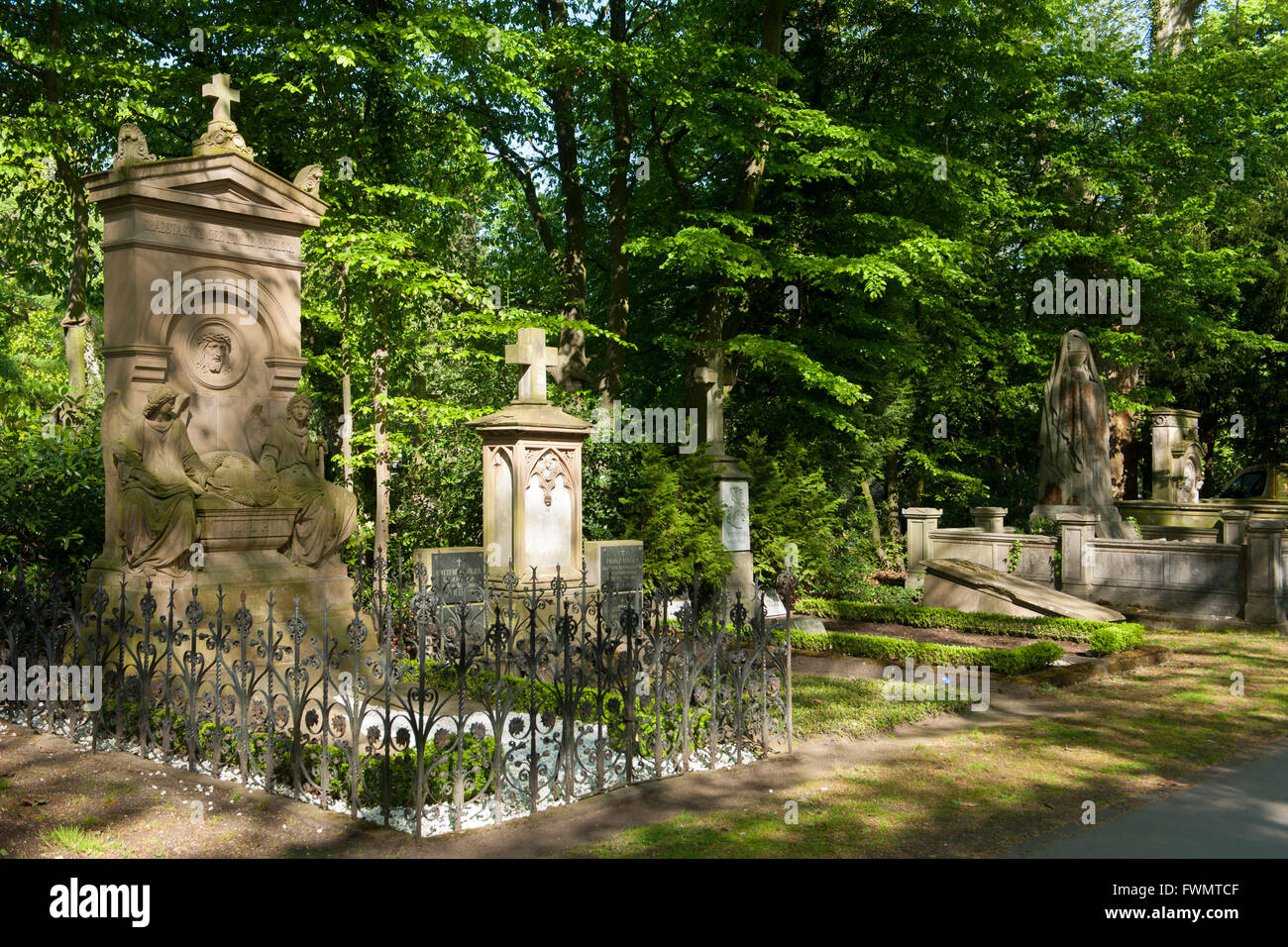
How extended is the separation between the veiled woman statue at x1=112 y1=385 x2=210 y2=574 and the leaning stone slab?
34.6 feet

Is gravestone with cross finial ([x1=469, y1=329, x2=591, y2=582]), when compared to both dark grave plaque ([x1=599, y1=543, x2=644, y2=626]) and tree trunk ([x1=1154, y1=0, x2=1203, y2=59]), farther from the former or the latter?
tree trunk ([x1=1154, y1=0, x2=1203, y2=59])

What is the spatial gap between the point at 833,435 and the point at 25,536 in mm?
14676

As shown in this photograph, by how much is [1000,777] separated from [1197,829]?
1.29 metres

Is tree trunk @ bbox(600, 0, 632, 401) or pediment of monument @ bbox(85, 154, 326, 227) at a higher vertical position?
tree trunk @ bbox(600, 0, 632, 401)

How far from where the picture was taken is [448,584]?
1063 cm

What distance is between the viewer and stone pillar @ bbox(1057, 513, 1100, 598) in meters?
16.3

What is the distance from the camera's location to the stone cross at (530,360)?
11.8 m

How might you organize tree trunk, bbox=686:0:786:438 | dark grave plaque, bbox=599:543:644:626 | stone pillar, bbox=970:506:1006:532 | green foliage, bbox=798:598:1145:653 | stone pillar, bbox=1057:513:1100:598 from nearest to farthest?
green foliage, bbox=798:598:1145:653
dark grave plaque, bbox=599:543:644:626
stone pillar, bbox=1057:513:1100:598
tree trunk, bbox=686:0:786:438
stone pillar, bbox=970:506:1006:532

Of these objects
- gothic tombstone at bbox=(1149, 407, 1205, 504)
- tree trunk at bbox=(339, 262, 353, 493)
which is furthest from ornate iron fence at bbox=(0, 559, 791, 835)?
gothic tombstone at bbox=(1149, 407, 1205, 504)

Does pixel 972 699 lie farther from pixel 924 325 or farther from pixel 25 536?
pixel 924 325

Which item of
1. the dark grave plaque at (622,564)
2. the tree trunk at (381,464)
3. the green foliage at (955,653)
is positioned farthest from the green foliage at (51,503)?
the green foliage at (955,653)

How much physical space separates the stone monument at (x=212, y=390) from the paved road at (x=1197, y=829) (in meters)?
6.05

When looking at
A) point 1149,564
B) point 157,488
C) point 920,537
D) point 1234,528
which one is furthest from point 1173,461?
point 157,488

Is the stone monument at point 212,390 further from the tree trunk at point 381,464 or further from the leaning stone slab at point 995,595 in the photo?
the leaning stone slab at point 995,595
